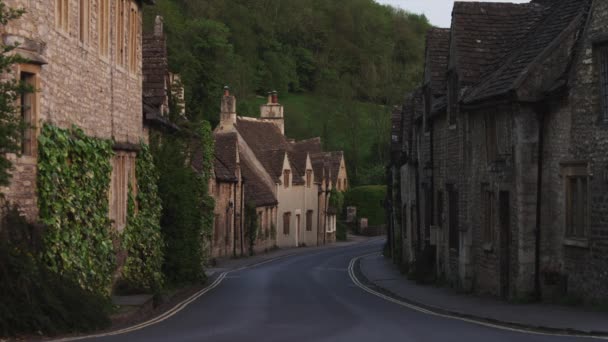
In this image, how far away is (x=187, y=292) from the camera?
94.0 feet

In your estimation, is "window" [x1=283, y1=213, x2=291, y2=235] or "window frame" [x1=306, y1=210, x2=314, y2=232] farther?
"window frame" [x1=306, y1=210, x2=314, y2=232]

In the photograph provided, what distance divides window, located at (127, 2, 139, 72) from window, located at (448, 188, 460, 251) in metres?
9.77

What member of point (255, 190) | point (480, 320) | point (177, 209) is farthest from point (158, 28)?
point (255, 190)

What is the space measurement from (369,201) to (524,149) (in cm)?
6364

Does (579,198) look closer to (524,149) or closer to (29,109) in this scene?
(524,149)

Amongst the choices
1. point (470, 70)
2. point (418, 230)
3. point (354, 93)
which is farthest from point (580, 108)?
point (354, 93)

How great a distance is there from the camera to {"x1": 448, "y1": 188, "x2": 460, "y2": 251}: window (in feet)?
97.8

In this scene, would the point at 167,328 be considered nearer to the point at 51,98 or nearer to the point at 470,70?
the point at 51,98

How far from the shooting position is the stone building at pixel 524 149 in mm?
21078

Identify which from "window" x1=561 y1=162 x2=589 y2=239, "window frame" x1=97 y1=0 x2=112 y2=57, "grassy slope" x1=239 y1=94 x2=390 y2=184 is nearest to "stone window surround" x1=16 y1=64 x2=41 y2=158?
"window frame" x1=97 y1=0 x2=112 y2=57

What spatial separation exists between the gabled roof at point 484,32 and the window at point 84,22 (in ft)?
35.1

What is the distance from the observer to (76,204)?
1895 centimetres

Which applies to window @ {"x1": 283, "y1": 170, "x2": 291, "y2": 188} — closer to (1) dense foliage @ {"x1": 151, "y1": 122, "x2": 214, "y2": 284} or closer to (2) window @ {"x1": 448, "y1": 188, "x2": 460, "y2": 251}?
(1) dense foliage @ {"x1": 151, "y1": 122, "x2": 214, "y2": 284}

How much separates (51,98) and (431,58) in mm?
16844
